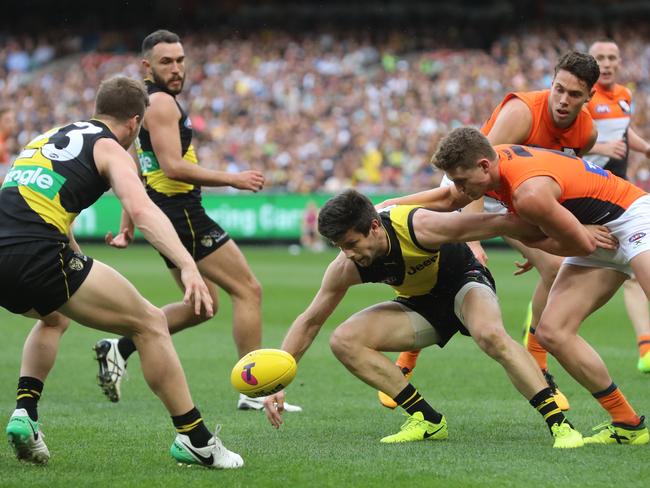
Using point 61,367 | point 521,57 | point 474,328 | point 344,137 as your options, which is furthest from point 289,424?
point 521,57

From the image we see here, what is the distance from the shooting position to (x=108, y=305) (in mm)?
5648

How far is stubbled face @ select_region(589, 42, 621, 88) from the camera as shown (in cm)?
1020

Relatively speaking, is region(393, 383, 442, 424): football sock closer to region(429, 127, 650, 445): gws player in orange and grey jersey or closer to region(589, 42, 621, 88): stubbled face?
region(429, 127, 650, 445): gws player in orange and grey jersey

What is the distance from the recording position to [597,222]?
264 inches

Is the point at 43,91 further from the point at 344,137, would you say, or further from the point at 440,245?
the point at 440,245

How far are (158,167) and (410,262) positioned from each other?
277cm

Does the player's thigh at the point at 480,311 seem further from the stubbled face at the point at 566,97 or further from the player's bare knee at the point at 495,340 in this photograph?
the stubbled face at the point at 566,97

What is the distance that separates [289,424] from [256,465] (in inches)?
64.3

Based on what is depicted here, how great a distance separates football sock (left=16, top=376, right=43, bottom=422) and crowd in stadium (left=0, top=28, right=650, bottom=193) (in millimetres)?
21361

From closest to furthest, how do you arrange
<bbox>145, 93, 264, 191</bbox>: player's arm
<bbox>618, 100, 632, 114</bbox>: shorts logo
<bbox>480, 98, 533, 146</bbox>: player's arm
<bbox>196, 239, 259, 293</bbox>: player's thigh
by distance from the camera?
<bbox>480, 98, 533, 146</bbox>: player's arm → <bbox>145, 93, 264, 191</bbox>: player's arm → <bbox>196, 239, 259, 293</bbox>: player's thigh → <bbox>618, 100, 632, 114</bbox>: shorts logo

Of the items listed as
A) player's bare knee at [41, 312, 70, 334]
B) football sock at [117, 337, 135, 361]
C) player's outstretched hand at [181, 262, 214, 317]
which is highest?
player's outstretched hand at [181, 262, 214, 317]

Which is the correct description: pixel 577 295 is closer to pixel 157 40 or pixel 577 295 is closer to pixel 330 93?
pixel 157 40

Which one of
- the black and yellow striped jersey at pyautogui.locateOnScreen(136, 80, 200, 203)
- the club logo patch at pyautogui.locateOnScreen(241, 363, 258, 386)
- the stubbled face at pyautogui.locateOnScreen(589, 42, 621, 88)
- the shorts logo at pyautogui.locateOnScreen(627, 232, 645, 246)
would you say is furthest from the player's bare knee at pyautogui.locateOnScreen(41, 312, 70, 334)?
the stubbled face at pyautogui.locateOnScreen(589, 42, 621, 88)

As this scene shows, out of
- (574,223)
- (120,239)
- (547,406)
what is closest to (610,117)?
(574,223)
